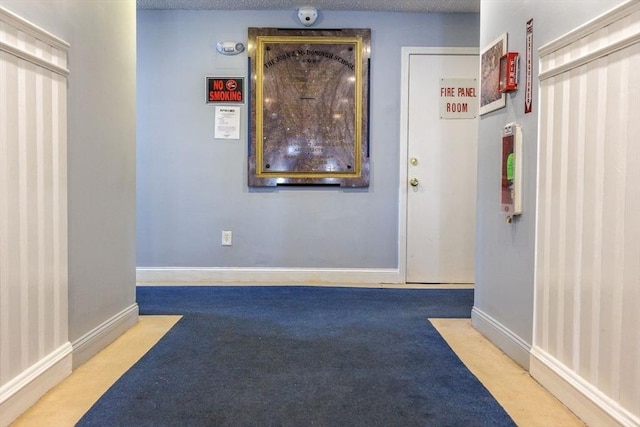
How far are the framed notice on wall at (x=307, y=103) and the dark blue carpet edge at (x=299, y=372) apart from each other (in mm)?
1193

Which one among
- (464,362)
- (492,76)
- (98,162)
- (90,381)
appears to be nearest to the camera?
(90,381)

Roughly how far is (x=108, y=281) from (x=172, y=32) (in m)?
2.30

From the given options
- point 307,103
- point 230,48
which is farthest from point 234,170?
point 230,48

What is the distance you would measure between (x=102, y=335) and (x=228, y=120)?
6.77ft

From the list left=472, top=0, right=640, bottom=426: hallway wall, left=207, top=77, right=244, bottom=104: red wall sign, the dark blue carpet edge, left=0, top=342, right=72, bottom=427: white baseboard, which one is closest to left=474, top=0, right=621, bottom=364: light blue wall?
left=472, top=0, right=640, bottom=426: hallway wall

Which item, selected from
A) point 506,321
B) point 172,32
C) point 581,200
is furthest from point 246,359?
point 172,32

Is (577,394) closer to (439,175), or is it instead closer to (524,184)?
(524,184)

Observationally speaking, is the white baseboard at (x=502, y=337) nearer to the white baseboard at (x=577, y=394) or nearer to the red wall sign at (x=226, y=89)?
the white baseboard at (x=577, y=394)

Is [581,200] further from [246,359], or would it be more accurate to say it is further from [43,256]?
[43,256]

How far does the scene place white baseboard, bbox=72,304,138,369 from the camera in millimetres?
1988

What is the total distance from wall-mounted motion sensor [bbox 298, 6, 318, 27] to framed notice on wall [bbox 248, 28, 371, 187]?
76mm

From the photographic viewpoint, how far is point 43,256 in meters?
1.72

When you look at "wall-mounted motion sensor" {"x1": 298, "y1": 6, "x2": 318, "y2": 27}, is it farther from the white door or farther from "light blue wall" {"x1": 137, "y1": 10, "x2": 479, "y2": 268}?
the white door

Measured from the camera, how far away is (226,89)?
12.4 ft
